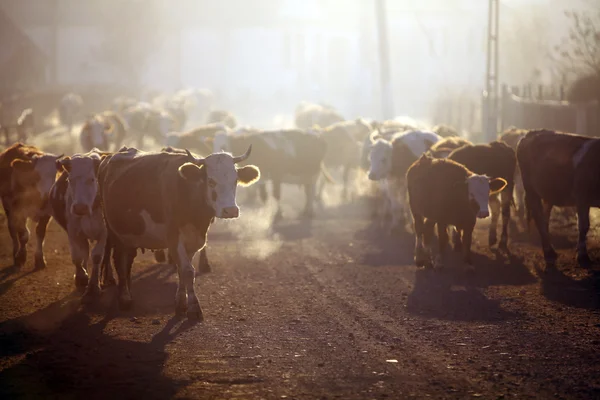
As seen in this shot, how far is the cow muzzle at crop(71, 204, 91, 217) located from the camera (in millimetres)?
10648

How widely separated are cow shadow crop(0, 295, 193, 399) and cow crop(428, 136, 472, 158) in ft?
25.3

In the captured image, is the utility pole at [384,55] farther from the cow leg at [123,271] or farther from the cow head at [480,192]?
the cow leg at [123,271]

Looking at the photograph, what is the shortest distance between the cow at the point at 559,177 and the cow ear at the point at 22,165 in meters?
7.18

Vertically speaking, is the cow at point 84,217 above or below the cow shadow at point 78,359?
above

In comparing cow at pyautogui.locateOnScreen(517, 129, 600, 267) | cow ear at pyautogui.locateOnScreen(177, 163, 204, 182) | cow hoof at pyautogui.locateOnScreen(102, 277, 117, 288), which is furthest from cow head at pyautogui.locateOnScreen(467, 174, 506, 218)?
cow hoof at pyautogui.locateOnScreen(102, 277, 117, 288)

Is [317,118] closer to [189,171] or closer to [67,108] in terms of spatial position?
[67,108]

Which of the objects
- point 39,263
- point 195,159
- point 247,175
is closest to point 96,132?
point 39,263

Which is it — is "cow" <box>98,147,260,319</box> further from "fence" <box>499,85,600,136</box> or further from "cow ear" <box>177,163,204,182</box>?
"fence" <box>499,85,600,136</box>

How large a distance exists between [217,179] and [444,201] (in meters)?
3.90

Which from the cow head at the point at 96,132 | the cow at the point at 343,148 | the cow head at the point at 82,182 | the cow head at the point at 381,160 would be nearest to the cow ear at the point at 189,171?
the cow head at the point at 82,182

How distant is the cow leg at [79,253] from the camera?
438 inches

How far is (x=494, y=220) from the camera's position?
15258 millimetres

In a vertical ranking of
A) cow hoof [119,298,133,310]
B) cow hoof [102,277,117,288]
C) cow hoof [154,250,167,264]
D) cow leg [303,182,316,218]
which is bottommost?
cow leg [303,182,316,218]

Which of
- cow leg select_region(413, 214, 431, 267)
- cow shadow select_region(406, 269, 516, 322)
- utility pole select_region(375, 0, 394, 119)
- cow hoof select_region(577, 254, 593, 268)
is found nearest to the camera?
cow shadow select_region(406, 269, 516, 322)
